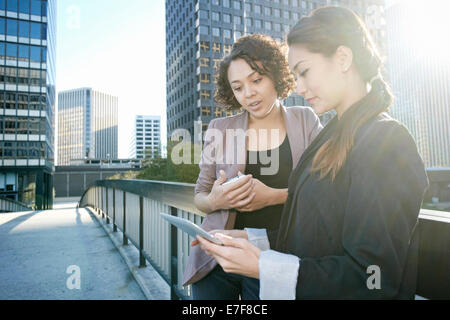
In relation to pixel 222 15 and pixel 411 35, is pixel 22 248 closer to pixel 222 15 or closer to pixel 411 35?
pixel 222 15

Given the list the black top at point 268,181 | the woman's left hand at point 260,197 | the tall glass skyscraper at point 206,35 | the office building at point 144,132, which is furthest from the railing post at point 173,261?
the office building at point 144,132

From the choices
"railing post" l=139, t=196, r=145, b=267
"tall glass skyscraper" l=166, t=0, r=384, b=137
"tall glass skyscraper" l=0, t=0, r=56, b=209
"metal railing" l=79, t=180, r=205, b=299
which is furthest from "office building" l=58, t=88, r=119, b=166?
"railing post" l=139, t=196, r=145, b=267

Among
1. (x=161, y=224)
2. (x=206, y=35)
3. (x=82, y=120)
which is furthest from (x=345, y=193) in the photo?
(x=82, y=120)

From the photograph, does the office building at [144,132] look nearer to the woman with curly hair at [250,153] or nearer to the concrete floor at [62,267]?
the concrete floor at [62,267]

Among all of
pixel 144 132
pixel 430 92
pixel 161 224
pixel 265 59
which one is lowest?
pixel 161 224

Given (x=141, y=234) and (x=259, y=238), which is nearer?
(x=259, y=238)

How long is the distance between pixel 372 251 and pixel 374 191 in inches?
6.0

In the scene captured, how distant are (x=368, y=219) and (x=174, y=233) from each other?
2514 mm

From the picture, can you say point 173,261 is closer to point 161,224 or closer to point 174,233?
point 174,233

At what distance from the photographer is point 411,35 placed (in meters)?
94.6

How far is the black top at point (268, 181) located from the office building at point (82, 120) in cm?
15199

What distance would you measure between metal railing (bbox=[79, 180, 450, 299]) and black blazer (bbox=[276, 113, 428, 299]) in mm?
58

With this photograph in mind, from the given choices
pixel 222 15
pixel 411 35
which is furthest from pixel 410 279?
pixel 411 35

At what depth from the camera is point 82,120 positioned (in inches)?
6068
